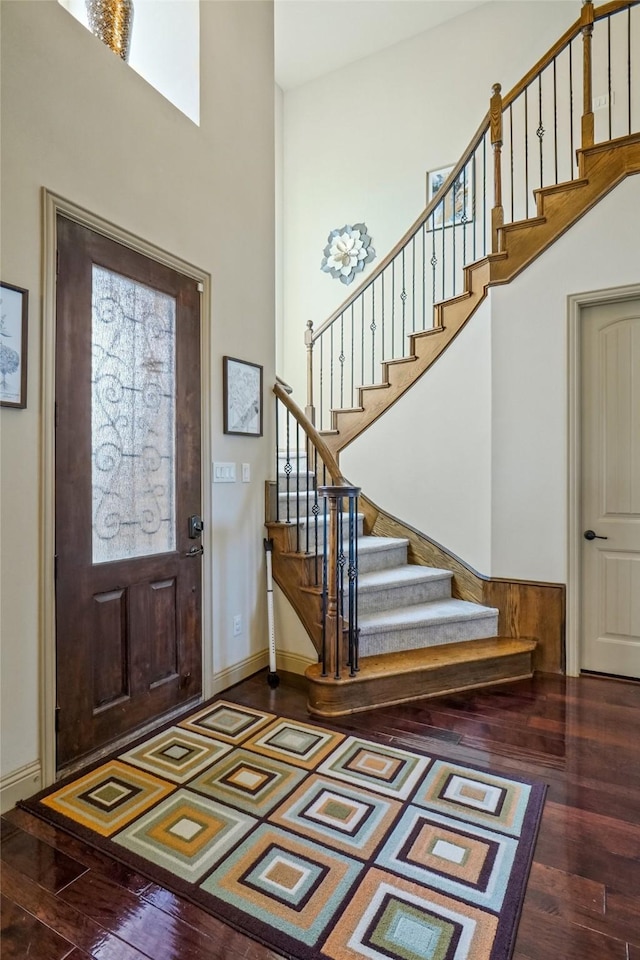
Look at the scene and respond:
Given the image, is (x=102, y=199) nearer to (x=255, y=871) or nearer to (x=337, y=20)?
(x=255, y=871)

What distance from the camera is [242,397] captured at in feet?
→ 10.2

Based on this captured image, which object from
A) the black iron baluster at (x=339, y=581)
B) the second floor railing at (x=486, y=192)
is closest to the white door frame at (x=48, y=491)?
the black iron baluster at (x=339, y=581)

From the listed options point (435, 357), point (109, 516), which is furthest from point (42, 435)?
point (435, 357)

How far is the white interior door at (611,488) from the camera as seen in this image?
10.1 ft

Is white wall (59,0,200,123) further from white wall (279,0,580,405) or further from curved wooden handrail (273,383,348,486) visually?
white wall (279,0,580,405)

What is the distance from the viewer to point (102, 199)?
7.37 feet

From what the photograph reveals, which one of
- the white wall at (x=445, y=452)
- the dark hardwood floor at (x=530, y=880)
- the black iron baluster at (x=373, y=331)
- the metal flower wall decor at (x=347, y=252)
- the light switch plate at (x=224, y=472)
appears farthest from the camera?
the metal flower wall decor at (x=347, y=252)

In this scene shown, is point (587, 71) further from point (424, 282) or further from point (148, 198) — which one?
point (148, 198)

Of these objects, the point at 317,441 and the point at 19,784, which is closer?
the point at 19,784

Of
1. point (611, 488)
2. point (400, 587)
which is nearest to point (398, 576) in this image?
point (400, 587)

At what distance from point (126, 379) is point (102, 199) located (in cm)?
77

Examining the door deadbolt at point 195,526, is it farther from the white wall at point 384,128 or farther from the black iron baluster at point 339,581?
the white wall at point 384,128

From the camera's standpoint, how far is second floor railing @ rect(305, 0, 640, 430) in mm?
3568

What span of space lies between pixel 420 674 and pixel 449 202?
424 centimetres
